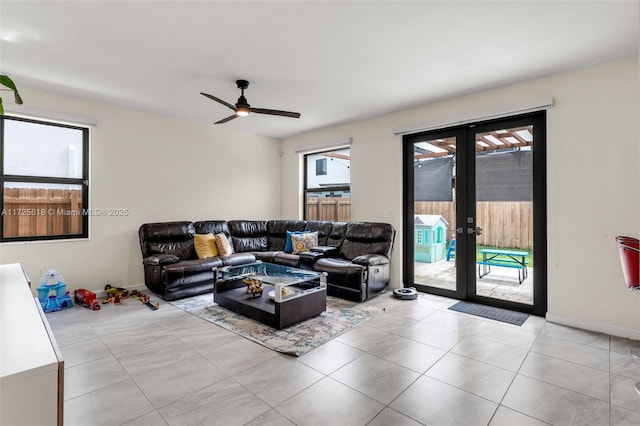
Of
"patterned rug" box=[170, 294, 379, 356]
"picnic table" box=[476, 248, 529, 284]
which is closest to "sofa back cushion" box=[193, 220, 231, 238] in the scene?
"patterned rug" box=[170, 294, 379, 356]

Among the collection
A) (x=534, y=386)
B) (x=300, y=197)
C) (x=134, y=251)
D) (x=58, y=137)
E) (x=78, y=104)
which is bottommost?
(x=534, y=386)

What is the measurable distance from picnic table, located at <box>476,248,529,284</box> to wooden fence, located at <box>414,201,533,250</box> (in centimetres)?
8

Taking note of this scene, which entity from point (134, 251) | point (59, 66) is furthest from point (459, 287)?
point (59, 66)

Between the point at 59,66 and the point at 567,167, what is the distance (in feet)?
17.5

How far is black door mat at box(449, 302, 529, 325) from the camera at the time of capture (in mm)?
3369

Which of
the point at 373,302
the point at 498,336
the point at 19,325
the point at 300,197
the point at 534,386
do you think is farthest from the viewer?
the point at 300,197

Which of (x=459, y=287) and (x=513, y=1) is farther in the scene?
(x=459, y=287)

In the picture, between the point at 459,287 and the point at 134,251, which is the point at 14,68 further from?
the point at 459,287

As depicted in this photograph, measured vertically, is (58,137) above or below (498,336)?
above

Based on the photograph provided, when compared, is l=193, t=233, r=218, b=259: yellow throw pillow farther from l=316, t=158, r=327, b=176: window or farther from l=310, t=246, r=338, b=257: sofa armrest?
l=316, t=158, r=327, b=176: window

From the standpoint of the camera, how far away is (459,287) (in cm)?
409

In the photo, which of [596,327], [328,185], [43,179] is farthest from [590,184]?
[43,179]

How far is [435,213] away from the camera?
4363 millimetres

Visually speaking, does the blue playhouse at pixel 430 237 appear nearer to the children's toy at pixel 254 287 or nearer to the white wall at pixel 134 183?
the children's toy at pixel 254 287
